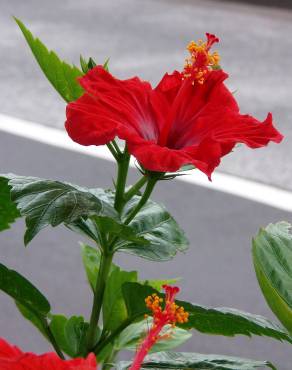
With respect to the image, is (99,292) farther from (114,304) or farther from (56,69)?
(56,69)

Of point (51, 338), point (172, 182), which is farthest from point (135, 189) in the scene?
point (172, 182)

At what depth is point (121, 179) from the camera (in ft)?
1.66

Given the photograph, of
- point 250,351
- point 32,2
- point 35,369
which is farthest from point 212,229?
point 32,2

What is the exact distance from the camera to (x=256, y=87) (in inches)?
131

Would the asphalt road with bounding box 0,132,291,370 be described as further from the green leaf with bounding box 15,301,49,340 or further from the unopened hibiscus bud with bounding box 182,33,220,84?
the unopened hibiscus bud with bounding box 182,33,220,84

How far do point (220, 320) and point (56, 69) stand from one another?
6.8 inches

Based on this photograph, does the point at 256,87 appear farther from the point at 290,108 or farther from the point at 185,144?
the point at 185,144

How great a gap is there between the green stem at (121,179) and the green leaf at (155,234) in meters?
0.02

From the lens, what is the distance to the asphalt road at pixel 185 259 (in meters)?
1.91

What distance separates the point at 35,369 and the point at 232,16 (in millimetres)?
4309

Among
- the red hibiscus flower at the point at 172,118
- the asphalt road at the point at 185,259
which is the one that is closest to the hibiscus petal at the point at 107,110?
the red hibiscus flower at the point at 172,118

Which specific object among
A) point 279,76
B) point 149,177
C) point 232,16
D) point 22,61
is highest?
point 232,16

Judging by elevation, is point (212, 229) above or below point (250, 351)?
above

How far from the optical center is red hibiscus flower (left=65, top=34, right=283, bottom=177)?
451 mm
